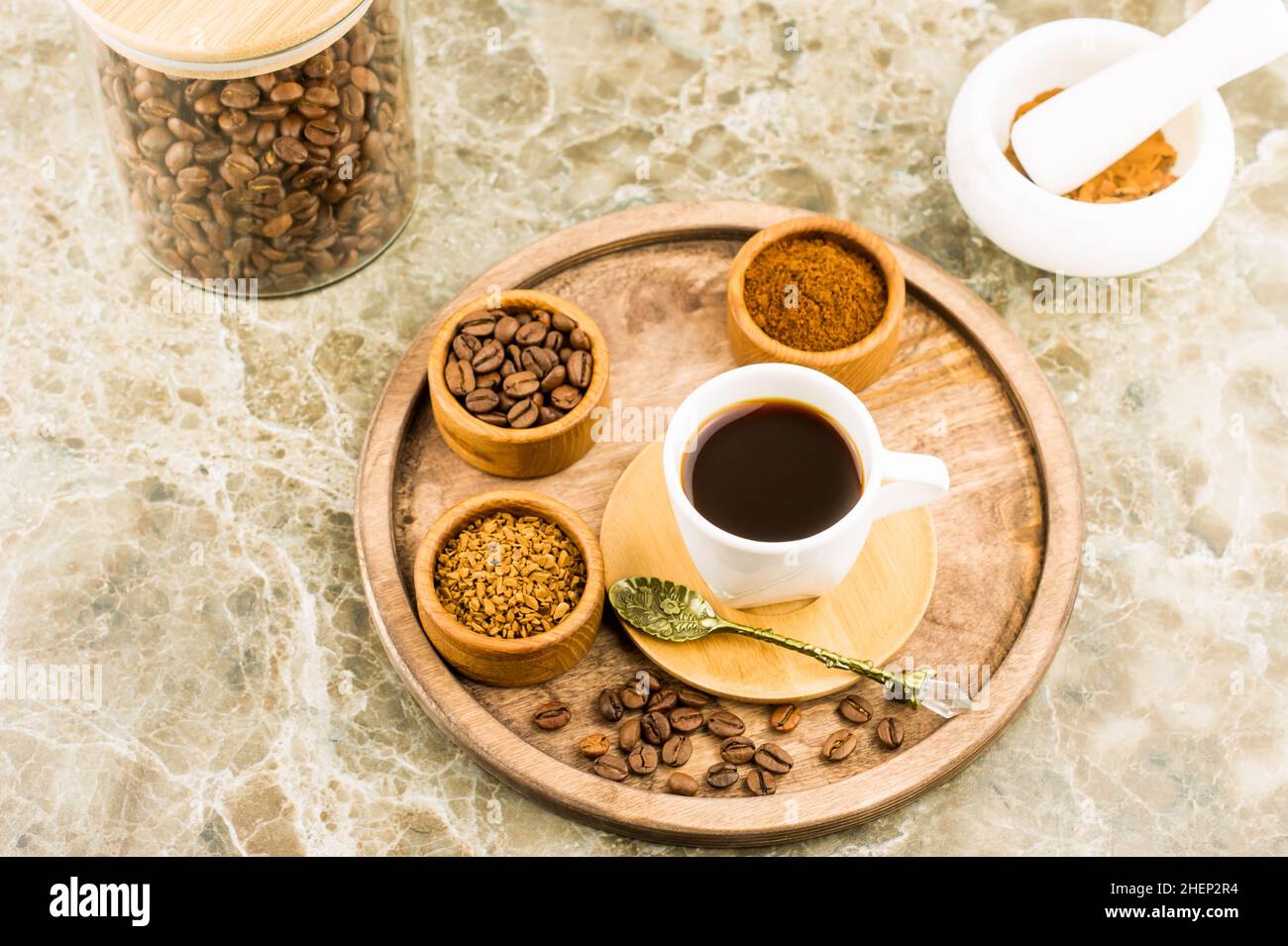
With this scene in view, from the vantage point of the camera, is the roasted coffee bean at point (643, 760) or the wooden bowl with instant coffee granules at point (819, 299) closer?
the roasted coffee bean at point (643, 760)

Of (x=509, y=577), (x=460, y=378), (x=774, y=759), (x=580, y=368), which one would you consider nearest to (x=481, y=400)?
(x=460, y=378)

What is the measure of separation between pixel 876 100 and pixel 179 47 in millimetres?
1260

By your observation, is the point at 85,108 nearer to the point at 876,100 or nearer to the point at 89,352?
the point at 89,352

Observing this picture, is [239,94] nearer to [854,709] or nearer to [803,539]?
[803,539]

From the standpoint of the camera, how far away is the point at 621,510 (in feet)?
6.80

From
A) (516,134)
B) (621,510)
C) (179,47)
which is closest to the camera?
(179,47)

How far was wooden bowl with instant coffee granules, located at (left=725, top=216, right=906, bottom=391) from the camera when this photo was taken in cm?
206

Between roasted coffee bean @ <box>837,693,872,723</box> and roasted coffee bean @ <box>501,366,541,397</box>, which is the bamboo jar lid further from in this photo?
roasted coffee bean @ <box>837,693,872,723</box>

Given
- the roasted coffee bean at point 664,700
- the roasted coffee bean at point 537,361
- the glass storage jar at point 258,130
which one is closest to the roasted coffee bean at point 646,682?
the roasted coffee bean at point 664,700

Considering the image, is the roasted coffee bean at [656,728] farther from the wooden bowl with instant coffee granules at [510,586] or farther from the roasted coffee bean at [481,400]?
the roasted coffee bean at [481,400]

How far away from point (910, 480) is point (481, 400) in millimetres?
635

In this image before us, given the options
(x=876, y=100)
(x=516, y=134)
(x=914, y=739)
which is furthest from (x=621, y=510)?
(x=876, y=100)

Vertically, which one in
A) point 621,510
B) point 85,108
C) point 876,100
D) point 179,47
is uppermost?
point 179,47

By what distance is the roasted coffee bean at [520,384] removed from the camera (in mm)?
2012
